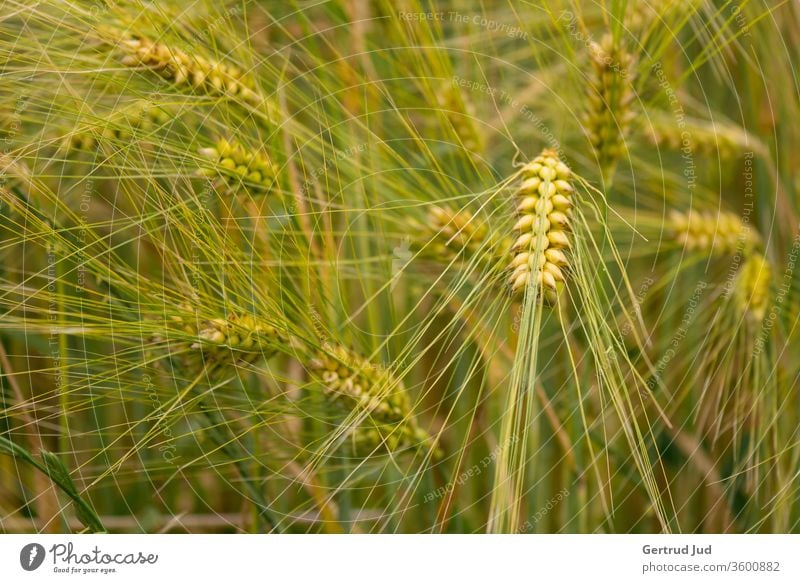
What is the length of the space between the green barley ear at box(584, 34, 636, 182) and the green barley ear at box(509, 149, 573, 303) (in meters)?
Result: 0.12

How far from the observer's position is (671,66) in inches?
31.7

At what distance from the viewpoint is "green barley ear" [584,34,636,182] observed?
26.6 inches

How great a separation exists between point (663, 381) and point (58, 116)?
2.33 feet

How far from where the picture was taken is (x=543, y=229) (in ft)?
1.79

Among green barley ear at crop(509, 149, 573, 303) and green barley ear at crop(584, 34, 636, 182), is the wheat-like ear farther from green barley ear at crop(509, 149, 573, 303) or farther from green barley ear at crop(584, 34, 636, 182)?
green barley ear at crop(509, 149, 573, 303)

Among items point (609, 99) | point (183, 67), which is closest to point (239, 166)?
point (183, 67)

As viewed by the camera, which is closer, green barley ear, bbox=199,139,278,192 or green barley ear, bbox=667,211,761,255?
green barley ear, bbox=199,139,278,192

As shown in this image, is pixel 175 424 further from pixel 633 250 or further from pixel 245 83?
pixel 633 250

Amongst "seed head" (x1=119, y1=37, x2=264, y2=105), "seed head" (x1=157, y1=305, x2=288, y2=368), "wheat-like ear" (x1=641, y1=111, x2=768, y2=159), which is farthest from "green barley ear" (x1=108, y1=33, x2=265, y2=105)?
"wheat-like ear" (x1=641, y1=111, x2=768, y2=159)

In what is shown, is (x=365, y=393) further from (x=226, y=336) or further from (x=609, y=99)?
(x=609, y=99)
